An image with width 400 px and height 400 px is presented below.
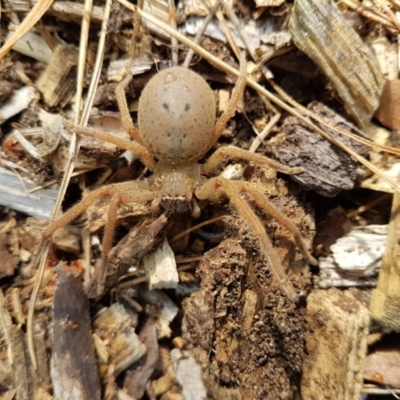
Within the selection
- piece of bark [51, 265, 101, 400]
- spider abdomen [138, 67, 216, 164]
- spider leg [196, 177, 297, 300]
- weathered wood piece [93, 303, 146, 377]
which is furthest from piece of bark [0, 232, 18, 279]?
spider leg [196, 177, 297, 300]

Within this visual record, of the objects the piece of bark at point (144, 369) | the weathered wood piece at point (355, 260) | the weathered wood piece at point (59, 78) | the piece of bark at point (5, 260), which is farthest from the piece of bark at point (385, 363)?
the weathered wood piece at point (59, 78)

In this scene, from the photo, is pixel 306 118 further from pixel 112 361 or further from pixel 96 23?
pixel 112 361

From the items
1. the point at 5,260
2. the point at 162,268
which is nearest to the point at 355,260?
the point at 162,268

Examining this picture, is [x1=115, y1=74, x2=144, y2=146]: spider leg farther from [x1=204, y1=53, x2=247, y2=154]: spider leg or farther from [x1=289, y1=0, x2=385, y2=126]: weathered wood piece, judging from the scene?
[x1=289, y1=0, x2=385, y2=126]: weathered wood piece

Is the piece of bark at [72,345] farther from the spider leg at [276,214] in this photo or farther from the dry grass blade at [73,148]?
the spider leg at [276,214]

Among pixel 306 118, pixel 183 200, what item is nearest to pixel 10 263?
pixel 183 200
